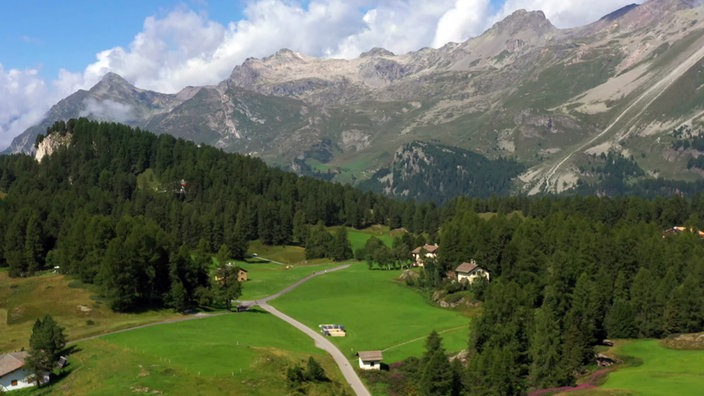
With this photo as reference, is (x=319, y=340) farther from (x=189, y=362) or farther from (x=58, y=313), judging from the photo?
(x=58, y=313)

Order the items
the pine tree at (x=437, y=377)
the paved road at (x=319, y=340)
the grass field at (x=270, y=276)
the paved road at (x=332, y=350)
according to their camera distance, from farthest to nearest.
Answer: the grass field at (x=270, y=276)
the paved road at (x=319, y=340)
the paved road at (x=332, y=350)
the pine tree at (x=437, y=377)

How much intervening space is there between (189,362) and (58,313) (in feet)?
108

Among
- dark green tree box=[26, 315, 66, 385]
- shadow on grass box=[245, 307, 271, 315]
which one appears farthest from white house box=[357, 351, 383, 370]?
dark green tree box=[26, 315, 66, 385]

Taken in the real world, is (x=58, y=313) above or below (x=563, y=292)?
below

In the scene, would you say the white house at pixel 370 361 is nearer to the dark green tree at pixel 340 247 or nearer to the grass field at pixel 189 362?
the grass field at pixel 189 362

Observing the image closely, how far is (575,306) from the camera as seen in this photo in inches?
3831

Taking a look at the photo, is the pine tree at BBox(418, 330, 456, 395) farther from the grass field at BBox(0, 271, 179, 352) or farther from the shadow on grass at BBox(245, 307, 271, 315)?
the shadow on grass at BBox(245, 307, 271, 315)

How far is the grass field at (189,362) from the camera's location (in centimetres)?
6619

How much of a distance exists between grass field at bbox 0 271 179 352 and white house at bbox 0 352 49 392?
9.09 meters

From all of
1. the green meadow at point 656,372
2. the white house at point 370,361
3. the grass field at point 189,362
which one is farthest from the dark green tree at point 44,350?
the green meadow at point 656,372

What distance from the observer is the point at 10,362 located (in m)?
Result: 70.1

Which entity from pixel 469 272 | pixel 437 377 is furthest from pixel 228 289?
pixel 437 377

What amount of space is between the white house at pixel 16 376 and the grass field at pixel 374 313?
38635mm

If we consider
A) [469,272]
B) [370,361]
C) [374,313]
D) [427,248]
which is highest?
[427,248]
